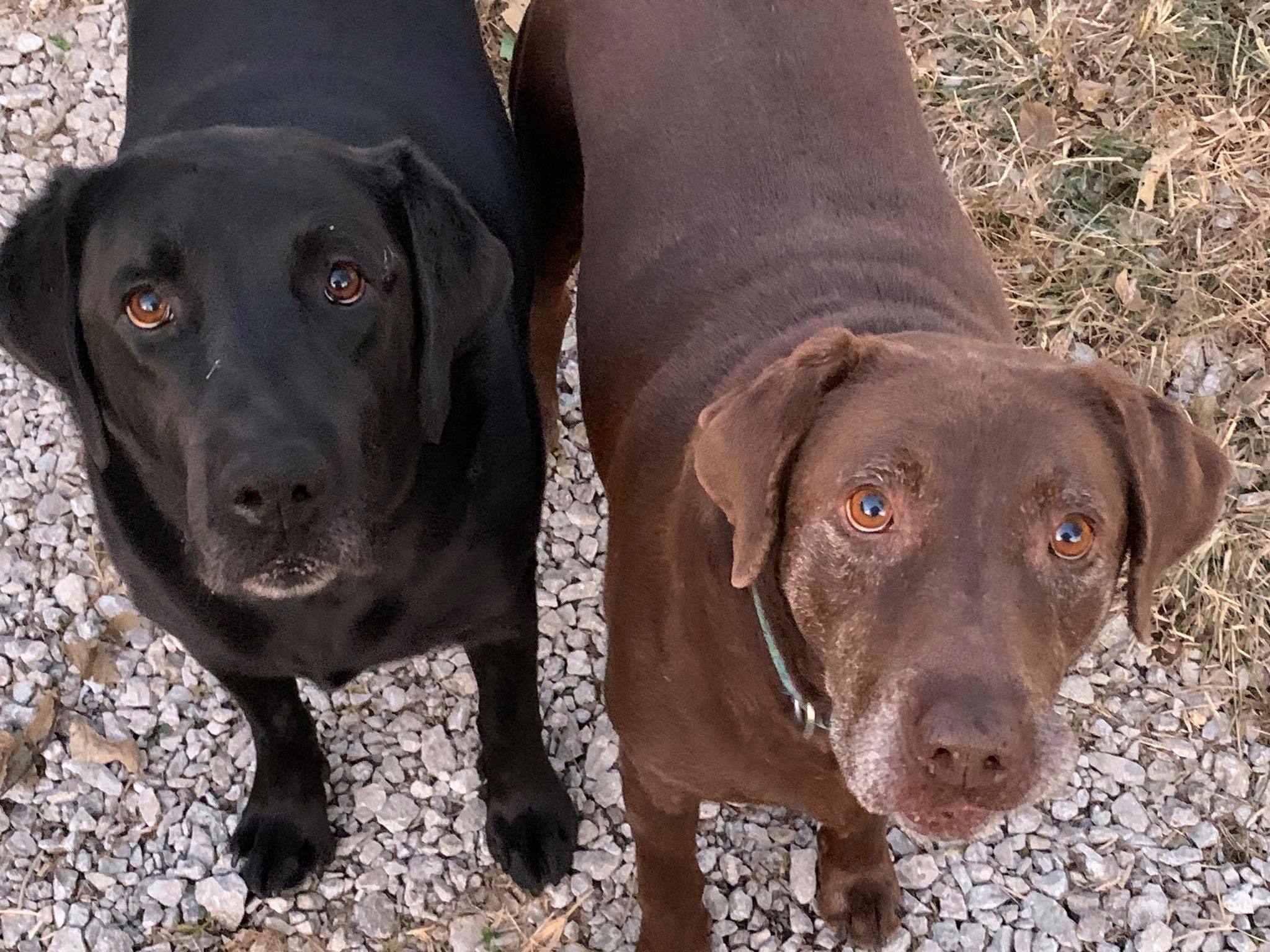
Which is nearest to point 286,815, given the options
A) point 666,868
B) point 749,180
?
point 666,868

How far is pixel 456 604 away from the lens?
2.67 m

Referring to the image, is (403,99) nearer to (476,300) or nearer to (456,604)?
(476,300)

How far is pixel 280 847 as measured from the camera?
3.26 m

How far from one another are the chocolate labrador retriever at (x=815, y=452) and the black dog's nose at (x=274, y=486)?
638 millimetres

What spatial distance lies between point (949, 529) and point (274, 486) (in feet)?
3.50

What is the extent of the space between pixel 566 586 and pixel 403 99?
1.42 metres

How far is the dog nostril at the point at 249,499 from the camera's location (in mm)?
2078

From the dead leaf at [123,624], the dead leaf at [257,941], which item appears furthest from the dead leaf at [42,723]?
the dead leaf at [257,941]

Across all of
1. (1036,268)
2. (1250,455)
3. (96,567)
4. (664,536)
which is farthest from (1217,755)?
(96,567)

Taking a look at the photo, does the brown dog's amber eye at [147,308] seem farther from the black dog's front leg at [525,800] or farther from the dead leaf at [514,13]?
the dead leaf at [514,13]

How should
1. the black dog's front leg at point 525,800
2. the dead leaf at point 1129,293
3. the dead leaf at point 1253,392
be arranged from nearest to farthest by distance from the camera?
the black dog's front leg at point 525,800 → the dead leaf at point 1253,392 → the dead leaf at point 1129,293

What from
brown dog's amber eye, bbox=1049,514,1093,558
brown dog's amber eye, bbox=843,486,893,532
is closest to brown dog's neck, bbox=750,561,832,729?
brown dog's amber eye, bbox=843,486,893,532

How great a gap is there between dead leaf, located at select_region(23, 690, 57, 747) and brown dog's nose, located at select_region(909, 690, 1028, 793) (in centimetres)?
259

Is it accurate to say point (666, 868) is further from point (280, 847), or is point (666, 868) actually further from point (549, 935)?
point (280, 847)
